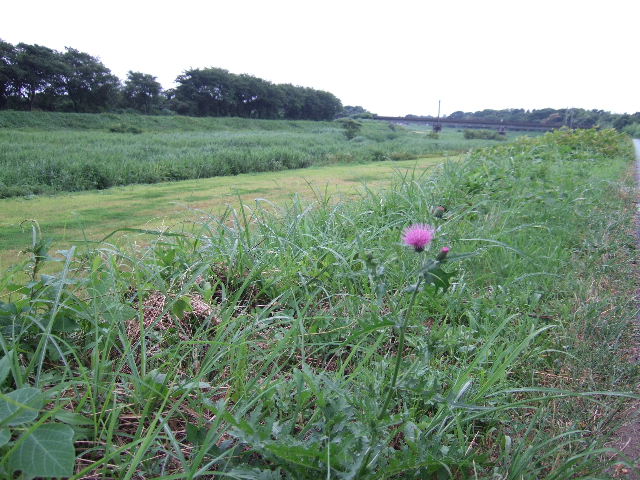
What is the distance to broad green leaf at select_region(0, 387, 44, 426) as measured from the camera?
78cm

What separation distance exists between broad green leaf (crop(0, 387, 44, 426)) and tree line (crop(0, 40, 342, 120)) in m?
23.0

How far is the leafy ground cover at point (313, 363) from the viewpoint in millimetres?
902

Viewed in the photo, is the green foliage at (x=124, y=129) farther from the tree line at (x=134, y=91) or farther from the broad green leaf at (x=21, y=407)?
the broad green leaf at (x=21, y=407)

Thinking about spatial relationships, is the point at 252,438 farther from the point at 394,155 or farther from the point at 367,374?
the point at 394,155

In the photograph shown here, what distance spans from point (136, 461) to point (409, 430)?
59cm

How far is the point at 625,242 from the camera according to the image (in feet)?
9.69

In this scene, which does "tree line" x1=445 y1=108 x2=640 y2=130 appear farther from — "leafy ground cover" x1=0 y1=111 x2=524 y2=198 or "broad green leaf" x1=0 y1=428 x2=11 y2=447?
"broad green leaf" x1=0 y1=428 x2=11 y2=447

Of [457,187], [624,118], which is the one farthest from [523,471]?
[624,118]

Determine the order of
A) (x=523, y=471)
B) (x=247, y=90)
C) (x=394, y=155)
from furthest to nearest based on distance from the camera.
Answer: (x=247, y=90), (x=394, y=155), (x=523, y=471)

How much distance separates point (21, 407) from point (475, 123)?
4523 cm

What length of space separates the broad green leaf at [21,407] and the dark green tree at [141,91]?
33003 mm

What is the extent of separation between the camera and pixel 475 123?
41.7 metres

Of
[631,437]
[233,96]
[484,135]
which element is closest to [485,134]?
[484,135]

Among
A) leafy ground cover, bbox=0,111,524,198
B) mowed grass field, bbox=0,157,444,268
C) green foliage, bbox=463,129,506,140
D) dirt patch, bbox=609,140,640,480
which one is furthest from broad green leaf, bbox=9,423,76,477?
green foliage, bbox=463,129,506,140
